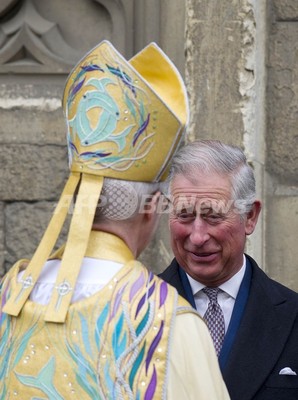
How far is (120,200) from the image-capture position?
2.74 m

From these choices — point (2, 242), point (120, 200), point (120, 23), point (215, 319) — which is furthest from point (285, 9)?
→ point (120, 200)

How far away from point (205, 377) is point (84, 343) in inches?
11.1

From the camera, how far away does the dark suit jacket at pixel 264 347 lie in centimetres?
324

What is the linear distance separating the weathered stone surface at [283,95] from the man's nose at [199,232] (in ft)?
4.93

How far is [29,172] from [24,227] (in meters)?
0.23

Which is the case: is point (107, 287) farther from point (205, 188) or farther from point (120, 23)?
point (120, 23)

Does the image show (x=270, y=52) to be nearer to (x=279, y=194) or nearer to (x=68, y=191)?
(x=279, y=194)

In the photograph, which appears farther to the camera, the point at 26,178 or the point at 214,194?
the point at 26,178

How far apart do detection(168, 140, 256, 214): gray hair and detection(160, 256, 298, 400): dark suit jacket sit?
0.25 metres

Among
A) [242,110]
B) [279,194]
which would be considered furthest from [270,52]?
[279,194]

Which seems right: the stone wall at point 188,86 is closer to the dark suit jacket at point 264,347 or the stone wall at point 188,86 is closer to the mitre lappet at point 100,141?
the dark suit jacket at point 264,347

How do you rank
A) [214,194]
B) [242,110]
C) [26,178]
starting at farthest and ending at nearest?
[26,178], [242,110], [214,194]

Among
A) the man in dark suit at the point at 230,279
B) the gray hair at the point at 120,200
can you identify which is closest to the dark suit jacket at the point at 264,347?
the man in dark suit at the point at 230,279

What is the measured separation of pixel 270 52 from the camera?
4.73 meters
